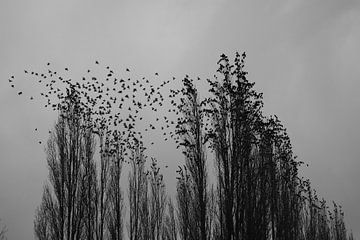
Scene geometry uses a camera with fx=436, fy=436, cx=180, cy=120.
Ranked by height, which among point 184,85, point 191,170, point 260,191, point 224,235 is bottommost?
point 224,235

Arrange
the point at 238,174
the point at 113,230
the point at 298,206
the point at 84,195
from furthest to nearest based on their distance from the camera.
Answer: the point at 298,206 < the point at 113,230 < the point at 84,195 < the point at 238,174

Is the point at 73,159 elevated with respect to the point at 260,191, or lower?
elevated


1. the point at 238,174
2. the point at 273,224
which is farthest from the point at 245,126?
the point at 273,224

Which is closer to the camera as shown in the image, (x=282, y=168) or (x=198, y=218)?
(x=198, y=218)

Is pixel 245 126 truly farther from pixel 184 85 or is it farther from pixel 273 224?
pixel 273 224

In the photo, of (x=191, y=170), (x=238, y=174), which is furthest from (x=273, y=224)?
(x=238, y=174)

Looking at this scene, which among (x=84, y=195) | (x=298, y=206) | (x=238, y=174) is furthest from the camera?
(x=298, y=206)

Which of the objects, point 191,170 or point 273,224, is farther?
point 273,224

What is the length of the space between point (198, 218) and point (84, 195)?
16.1 ft

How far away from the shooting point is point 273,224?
19.4m

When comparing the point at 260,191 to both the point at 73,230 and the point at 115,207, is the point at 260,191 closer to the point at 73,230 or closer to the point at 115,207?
the point at 73,230

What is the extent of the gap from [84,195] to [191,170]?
4727 mm

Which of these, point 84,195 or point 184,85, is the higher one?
point 184,85

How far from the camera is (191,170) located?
1752cm
